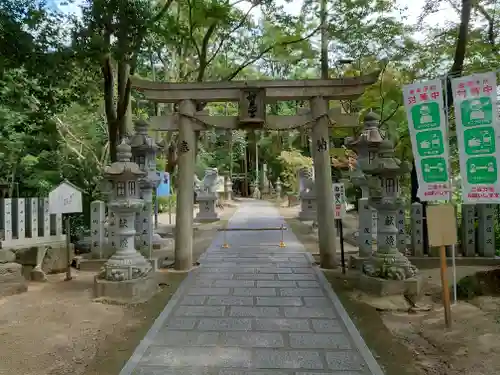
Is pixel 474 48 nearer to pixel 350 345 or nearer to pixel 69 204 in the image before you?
pixel 350 345

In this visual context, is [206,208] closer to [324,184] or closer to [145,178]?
[145,178]

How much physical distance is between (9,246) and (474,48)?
11985 millimetres

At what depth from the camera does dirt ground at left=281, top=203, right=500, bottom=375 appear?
4066 millimetres

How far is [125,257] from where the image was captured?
6.68m

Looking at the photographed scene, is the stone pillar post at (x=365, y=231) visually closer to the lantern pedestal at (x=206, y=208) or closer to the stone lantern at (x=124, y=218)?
the stone lantern at (x=124, y=218)

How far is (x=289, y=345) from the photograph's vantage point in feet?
14.9

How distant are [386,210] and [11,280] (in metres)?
6.73

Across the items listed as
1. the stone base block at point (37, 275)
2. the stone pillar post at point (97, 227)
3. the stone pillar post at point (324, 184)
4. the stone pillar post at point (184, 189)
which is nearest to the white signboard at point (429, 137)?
the stone pillar post at point (324, 184)

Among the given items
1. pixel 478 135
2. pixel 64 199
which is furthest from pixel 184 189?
pixel 478 135

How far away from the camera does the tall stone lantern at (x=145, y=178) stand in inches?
363

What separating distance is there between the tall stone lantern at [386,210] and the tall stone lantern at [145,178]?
4970 mm

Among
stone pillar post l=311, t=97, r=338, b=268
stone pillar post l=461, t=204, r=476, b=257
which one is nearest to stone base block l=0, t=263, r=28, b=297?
stone pillar post l=311, t=97, r=338, b=268

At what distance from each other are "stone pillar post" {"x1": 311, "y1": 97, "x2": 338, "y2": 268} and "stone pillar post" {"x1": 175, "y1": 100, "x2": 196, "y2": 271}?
2768 millimetres

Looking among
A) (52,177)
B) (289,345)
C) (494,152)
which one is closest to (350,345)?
(289,345)
